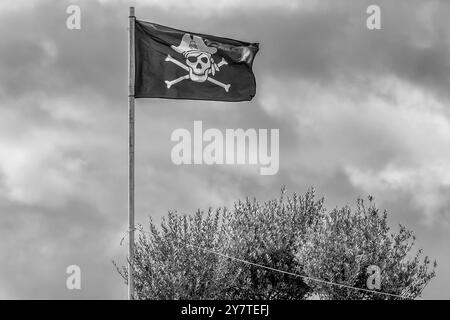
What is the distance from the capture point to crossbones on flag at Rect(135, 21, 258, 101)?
111 feet

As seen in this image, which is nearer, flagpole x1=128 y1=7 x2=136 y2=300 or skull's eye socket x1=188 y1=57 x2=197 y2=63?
flagpole x1=128 y1=7 x2=136 y2=300

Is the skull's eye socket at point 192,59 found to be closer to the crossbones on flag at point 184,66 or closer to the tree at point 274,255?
the crossbones on flag at point 184,66

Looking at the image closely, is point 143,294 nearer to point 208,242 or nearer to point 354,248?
point 208,242

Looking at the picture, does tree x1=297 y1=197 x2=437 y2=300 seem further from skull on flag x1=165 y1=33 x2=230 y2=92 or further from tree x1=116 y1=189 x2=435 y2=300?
skull on flag x1=165 y1=33 x2=230 y2=92

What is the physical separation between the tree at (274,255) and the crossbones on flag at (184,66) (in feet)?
24.8

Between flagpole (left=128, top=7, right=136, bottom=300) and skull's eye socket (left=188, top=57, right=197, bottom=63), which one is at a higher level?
skull's eye socket (left=188, top=57, right=197, bottom=63)

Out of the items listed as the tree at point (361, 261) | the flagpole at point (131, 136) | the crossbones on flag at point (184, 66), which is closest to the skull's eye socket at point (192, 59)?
the crossbones on flag at point (184, 66)

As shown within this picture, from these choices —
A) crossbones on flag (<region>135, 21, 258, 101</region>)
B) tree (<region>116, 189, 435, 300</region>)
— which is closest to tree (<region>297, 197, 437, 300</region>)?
tree (<region>116, 189, 435, 300</region>)

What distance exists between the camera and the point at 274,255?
1809 inches

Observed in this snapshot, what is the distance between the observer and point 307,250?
43719 millimetres

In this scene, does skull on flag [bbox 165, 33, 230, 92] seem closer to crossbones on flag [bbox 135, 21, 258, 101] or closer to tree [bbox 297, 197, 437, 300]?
crossbones on flag [bbox 135, 21, 258, 101]

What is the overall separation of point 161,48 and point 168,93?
5.92ft

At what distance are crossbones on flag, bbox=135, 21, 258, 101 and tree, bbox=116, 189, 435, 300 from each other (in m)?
7.56
